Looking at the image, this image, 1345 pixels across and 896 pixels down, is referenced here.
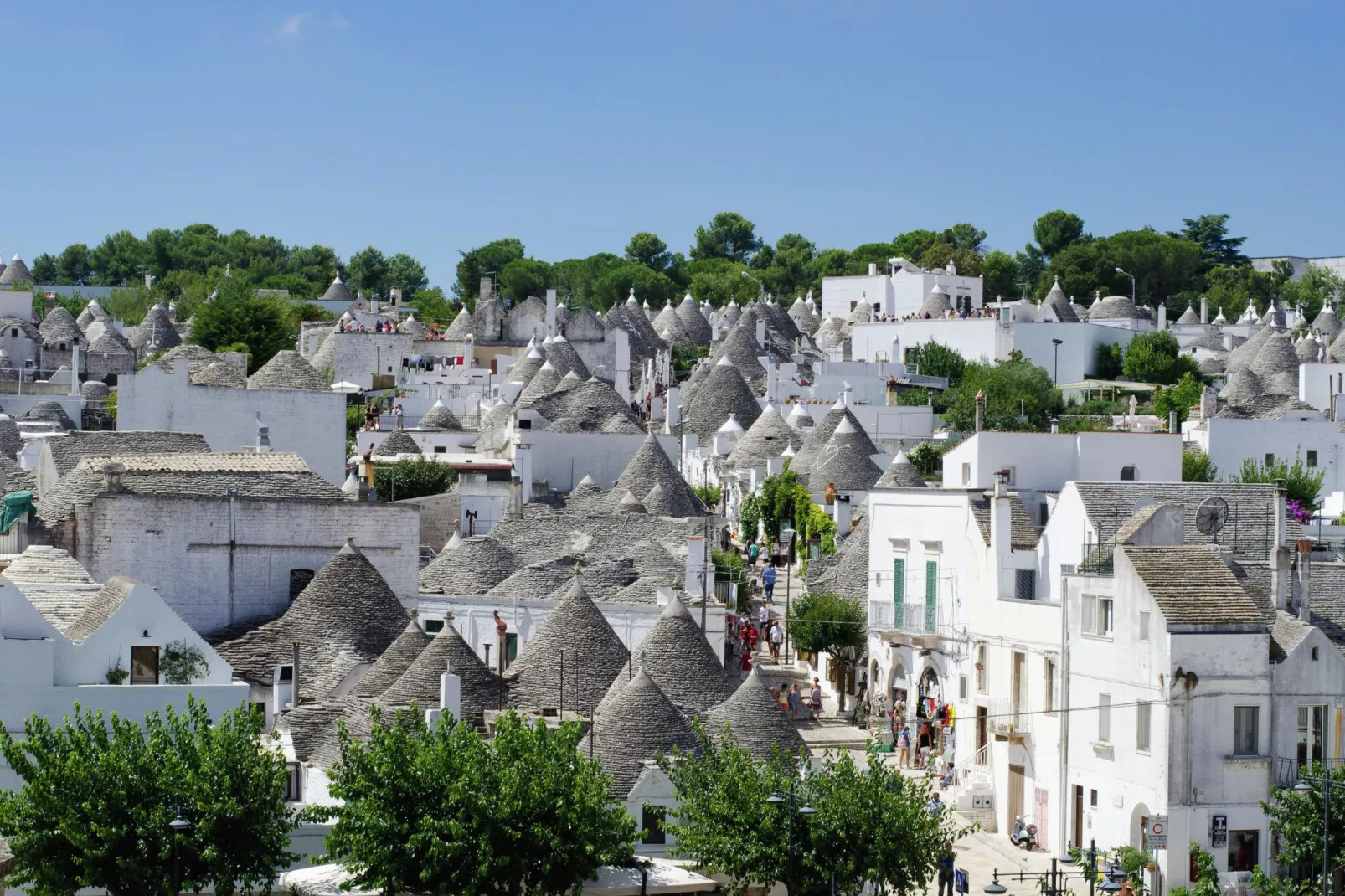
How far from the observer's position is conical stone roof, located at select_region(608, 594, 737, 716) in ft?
121

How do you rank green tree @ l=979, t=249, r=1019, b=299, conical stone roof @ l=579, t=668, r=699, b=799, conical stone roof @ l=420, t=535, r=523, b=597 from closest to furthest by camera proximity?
1. conical stone roof @ l=579, t=668, r=699, b=799
2. conical stone roof @ l=420, t=535, r=523, b=597
3. green tree @ l=979, t=249, r=1019, b=299

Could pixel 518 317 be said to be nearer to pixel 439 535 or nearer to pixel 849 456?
pixel 849 456

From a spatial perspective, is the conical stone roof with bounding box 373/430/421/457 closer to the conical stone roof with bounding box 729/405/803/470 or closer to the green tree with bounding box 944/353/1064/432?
the conical stone roof with bounding box 729/405/803/470

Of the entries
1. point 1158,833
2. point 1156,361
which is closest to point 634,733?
point 1158,833

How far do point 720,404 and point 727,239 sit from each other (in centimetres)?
8680

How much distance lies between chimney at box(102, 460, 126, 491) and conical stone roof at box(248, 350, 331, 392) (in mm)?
20613

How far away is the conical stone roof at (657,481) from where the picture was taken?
61062 millimetres

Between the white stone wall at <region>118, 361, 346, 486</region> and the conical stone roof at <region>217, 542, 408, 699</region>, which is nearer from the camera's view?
the conical stone roof at <region>217, 542, 408, 699</region>

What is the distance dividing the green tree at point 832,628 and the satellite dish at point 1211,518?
337 inches

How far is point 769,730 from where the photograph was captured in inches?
1374

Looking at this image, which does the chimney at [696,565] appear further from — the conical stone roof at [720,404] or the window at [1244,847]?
the conical stone roof at [720,404]

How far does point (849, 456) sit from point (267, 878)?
40211 millimetres

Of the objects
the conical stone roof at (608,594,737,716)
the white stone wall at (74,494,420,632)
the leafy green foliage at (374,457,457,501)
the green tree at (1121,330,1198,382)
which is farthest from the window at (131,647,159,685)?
the green tree at (1121,330,1198,382)

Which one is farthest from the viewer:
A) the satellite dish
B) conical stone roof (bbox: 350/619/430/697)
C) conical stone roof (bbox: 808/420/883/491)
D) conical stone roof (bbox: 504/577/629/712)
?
conical stone roof (bbox: 808/420/883/491)
